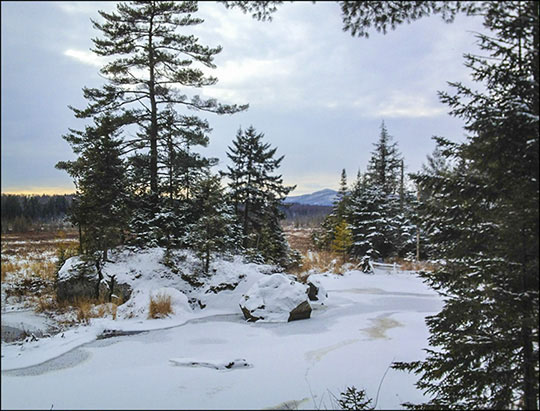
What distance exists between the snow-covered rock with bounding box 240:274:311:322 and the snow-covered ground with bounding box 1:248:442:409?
0.97 feet

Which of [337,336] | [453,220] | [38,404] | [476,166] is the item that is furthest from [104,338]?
[476,166]

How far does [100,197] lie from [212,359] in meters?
6.14

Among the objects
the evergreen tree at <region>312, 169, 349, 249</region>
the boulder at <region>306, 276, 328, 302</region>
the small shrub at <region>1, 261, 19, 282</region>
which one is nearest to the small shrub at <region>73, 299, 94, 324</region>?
the small shrub at <region>1, 261, 19, 282</region>

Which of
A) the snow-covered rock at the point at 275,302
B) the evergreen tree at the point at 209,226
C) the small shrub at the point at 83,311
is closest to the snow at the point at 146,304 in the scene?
the small shrub at the point at 83,311

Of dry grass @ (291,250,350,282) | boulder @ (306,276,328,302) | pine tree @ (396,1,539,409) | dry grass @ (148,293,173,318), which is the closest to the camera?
pine tree @ (396,1,539,409)

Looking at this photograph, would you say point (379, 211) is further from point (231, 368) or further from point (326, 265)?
point (231, 368)

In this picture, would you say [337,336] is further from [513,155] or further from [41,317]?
[41,317]

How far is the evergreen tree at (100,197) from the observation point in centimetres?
865

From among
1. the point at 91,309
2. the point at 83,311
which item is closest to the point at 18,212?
the point at 83,311

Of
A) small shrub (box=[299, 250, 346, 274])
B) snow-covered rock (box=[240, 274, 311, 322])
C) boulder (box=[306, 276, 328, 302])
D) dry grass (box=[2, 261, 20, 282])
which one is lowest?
small shrub (box=[299, 250, 346, 274])

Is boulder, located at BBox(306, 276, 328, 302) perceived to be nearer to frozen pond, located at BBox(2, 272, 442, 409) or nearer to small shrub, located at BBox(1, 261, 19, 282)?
frozen pond, located at BBox(2, 272, 442, 409)

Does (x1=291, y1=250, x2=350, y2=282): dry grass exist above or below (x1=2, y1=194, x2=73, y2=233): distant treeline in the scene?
below

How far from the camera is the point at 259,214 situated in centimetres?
1975

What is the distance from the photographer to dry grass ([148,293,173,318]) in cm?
773
